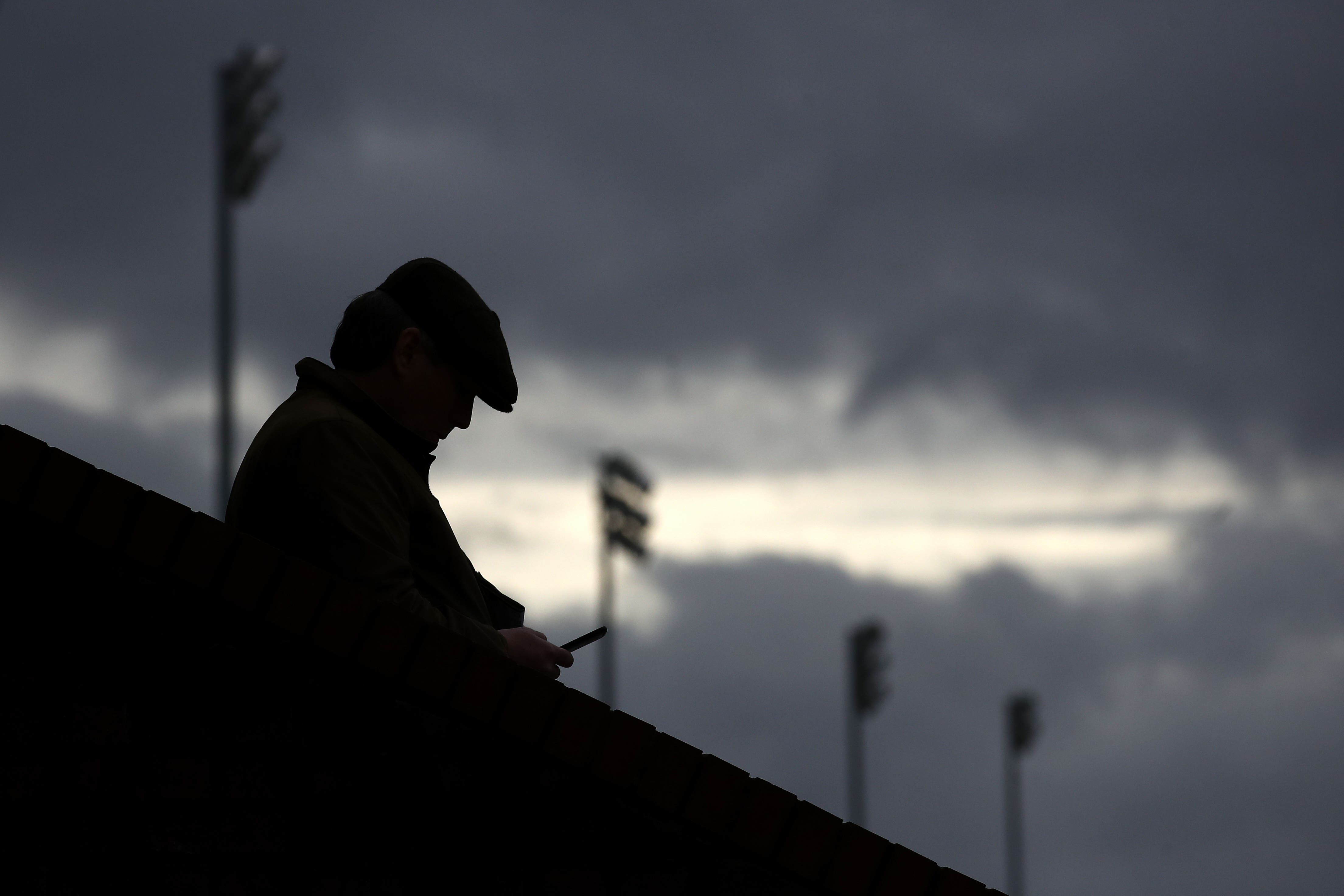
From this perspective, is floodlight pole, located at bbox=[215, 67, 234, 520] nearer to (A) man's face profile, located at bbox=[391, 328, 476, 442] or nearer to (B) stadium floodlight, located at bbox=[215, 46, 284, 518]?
(B) stadium floodlight, located at bbox=[215, 46, 284, 518]

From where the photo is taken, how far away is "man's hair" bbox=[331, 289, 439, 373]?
3730mm

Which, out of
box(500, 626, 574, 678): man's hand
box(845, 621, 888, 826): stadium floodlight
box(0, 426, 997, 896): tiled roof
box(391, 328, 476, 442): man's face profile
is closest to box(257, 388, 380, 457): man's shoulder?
box(391, 328, 476, 442): man's face profile

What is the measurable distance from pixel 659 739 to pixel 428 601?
65cm

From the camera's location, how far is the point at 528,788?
3.37 metres

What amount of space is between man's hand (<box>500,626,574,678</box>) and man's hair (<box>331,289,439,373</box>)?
2.55 feet

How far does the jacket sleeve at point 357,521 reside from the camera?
3328mm

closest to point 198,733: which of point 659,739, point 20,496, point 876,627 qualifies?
point 20,496

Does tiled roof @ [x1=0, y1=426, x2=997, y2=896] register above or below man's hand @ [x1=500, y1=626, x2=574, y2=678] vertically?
below

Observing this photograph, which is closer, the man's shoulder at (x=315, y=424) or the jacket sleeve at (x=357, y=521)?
the jacket sleeve at (x=357, y=521)

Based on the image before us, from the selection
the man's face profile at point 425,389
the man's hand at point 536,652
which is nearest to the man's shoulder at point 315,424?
the man's face profile at point 425,389

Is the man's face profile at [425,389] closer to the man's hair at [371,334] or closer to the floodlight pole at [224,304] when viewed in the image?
the man's hair at [371,334]

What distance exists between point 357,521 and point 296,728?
1.67ft

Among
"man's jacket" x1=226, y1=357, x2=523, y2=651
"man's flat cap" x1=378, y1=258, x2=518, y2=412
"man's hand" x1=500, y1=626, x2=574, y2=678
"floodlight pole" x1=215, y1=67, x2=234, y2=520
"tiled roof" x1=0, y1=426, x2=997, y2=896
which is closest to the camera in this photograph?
"tiled roof" x1=0, y1=426, x2=997, y2=896

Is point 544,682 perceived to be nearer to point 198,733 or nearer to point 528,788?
point 528,788
